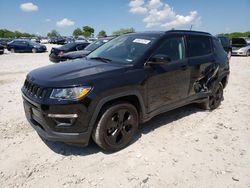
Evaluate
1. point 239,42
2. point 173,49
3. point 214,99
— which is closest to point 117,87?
point 173,49

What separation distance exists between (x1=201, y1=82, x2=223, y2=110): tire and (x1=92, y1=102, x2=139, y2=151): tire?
2.30m

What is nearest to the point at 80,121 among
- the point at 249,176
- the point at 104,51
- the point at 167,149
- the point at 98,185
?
the point at 98,185

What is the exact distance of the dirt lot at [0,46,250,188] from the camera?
9.30 feet

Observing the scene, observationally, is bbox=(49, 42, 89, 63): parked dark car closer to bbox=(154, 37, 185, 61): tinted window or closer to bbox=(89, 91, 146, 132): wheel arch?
bbox=(154, 37, 185, 61): tinted window

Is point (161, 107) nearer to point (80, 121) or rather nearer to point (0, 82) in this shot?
point (80, 121)

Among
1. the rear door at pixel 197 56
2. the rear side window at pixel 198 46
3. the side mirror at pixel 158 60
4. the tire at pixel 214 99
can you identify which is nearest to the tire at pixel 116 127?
the side mirror at pixel 158 60

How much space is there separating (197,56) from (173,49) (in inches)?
28.9

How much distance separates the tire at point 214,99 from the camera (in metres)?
5.18

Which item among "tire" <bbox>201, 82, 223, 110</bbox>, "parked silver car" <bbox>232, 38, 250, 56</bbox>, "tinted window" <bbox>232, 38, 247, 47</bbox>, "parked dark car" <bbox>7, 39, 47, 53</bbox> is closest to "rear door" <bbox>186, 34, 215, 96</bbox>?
"tire" <bbox>201, 82, 223, 110</bbox>

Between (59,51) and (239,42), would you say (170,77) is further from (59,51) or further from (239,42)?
(239,42)

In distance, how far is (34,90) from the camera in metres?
3.12

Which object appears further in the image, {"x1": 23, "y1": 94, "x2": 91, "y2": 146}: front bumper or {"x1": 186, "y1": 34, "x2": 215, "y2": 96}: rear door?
{"x1": 186, "y1": 34, "x2": 215, "y2": 96}: rear door

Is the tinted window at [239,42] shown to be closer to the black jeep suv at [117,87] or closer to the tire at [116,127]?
the black jeep suv at [117,87]

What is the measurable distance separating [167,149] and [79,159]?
1.35 meters
